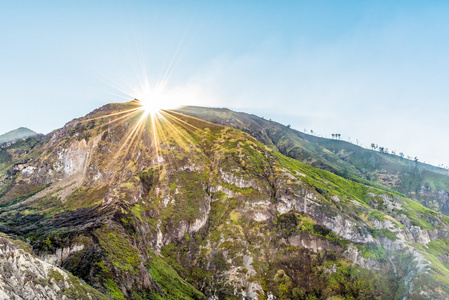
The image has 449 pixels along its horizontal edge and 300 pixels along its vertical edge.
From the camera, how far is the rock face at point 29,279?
4756 cm

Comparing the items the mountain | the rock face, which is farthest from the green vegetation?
the rock face

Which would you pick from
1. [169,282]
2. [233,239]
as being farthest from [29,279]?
[233,239]

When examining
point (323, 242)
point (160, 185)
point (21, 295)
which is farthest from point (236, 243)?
point (21, 295)

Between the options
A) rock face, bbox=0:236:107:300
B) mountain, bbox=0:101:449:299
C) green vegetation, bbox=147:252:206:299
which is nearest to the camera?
rock face, bbox=0:236:107:300

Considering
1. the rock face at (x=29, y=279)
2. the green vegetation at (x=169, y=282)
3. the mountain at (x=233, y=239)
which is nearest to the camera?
the rock face at (x=29, y=279)

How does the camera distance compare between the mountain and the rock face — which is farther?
the mountain

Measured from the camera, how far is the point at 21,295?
47562 mm

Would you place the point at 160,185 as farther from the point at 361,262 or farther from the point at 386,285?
the point at 386,285

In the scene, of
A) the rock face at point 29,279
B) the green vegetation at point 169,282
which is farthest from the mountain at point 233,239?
the rock face at point 29,279

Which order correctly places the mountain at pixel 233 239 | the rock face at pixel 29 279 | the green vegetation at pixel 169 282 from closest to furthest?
the rock face at pixel 29 279 → the mountain at pixel 233 239 → the green vegetation at pixel 169 282

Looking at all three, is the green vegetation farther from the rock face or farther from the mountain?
the rock face

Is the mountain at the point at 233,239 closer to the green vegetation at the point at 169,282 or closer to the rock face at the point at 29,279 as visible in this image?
the green vegetation at the point at 169,282

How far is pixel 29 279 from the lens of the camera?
51.9m

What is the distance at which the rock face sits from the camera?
47562 millimetres
